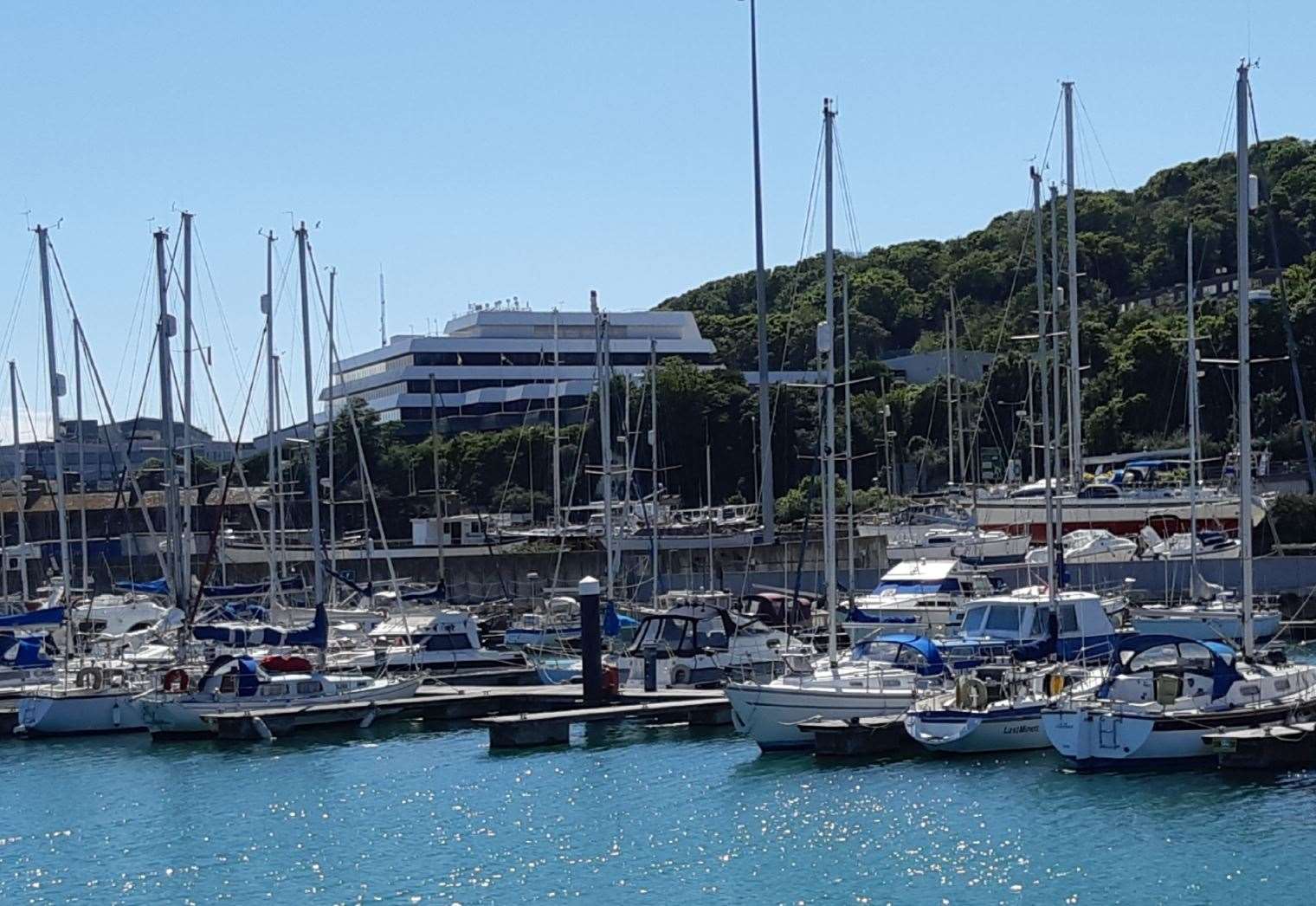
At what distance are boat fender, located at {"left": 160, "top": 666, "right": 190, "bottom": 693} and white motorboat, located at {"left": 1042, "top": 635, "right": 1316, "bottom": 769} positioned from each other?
21122 millimetres

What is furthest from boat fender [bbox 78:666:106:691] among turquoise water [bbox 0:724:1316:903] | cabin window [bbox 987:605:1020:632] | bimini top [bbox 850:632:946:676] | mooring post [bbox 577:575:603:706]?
cabin window [bbox 987:605:1020:632]

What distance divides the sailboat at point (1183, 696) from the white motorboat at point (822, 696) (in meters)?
3.94

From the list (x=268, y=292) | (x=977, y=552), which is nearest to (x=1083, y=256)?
(x=977, y=552)

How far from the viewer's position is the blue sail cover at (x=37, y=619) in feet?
175

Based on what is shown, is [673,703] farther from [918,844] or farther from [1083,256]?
[1083,256]

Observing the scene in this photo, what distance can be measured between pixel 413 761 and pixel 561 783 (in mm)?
4660

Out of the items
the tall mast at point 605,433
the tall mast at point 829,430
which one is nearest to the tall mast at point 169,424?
the tall mast at point 605,433

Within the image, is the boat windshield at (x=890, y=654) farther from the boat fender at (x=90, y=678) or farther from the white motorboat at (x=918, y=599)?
the boat fender at (x=90, y=678)

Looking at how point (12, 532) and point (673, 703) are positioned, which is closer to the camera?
point (673, 703)

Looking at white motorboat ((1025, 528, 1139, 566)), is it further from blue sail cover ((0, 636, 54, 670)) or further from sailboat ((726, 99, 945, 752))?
blue sail cover ((0, 636, 54, 670))

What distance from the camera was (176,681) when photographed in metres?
44.0

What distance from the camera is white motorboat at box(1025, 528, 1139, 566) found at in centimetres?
6322

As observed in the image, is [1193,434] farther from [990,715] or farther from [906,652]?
[990,715]

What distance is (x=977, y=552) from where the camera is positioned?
6419cm
